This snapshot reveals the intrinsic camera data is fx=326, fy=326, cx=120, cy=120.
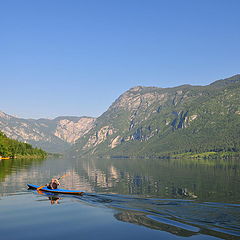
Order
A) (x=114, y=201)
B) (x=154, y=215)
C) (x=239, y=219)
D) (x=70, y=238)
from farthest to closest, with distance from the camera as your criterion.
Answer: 1. (x=114, y=201)
2. (x=154, y=215)
3. (x=239, y=219)
4. (x=70, y=238)

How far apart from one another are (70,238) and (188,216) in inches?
590

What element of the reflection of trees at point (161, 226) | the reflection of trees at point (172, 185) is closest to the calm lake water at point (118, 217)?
the reflection of trees at point (161, 226)

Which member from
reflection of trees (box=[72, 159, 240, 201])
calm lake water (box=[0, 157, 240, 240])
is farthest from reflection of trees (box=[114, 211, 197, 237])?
reflection of trees (box=[72, 159, 240, 201])

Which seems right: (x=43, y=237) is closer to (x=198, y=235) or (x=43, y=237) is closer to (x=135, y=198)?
(x=198, y=235)

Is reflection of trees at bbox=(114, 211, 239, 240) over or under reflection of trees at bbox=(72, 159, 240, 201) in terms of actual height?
over

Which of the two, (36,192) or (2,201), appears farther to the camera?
(36,192)

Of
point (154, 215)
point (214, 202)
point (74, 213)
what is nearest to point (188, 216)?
point (154, 215)

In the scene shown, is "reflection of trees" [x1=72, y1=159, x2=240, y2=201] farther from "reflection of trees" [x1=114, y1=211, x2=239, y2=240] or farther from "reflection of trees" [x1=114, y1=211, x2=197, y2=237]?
"reflection of trees" [x1=114, y1=211, x2=239, y2=240]

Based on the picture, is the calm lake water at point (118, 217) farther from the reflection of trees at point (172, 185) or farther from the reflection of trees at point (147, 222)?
the reflection of trees at point (172, 185)

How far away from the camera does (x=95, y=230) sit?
33906 mm

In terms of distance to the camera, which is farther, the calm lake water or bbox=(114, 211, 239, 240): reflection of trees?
the calm lake water

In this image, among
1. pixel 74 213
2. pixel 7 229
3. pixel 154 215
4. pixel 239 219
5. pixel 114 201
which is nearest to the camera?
pixel 7 229

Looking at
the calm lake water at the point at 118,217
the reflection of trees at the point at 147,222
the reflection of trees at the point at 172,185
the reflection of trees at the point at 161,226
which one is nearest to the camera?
the reflection of trees at the point at 161,226

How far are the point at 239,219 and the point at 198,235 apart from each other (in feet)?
26.5
